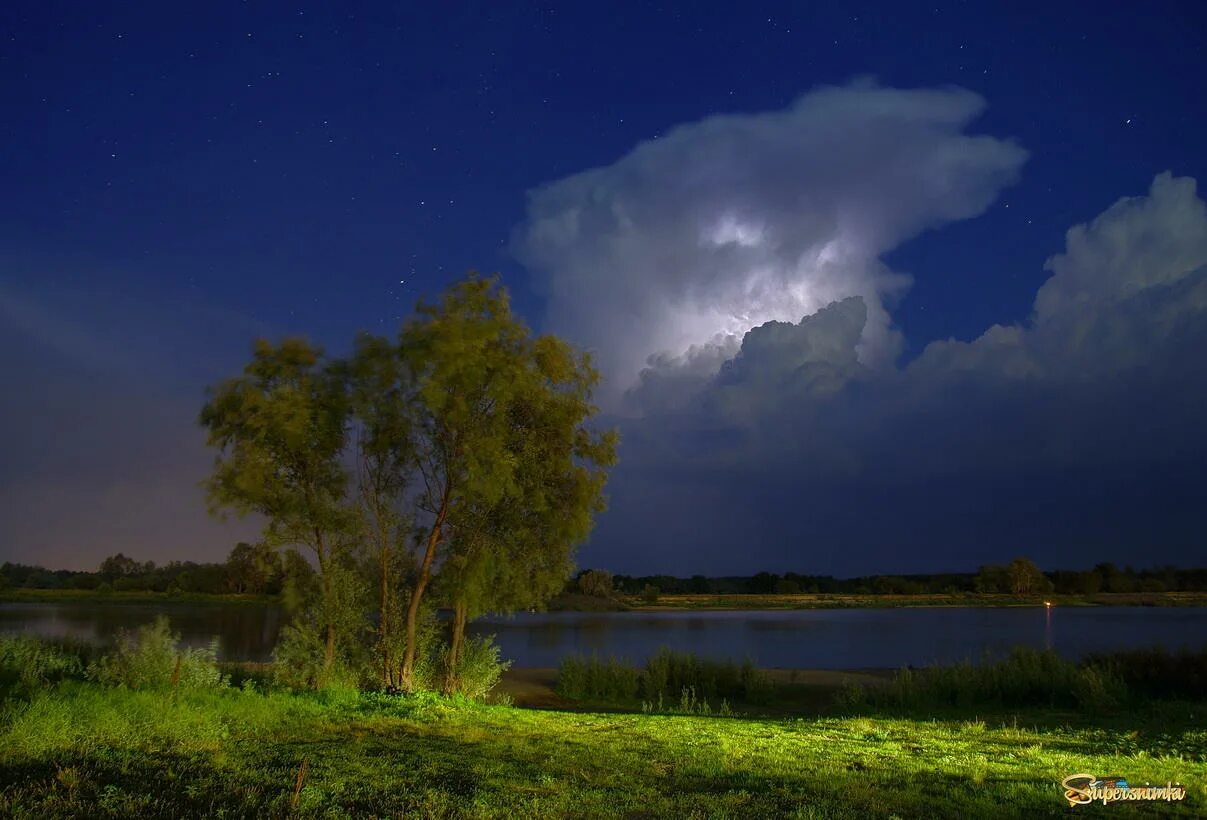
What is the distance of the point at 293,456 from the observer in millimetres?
19641

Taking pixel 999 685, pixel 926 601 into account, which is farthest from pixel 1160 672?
pixel 926 601

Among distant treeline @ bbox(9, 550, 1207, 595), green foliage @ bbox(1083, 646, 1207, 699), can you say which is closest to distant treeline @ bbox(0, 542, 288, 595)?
distant treeline @ bbox(9, 550, 1207, 595)

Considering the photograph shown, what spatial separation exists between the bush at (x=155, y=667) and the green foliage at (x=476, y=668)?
6.34 metres

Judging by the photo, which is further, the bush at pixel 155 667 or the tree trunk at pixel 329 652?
the tree trunk at pixel 329 652

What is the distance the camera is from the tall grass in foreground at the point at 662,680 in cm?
2958

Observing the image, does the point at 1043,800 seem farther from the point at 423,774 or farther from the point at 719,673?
the point at 719,673

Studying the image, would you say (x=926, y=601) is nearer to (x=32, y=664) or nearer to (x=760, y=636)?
(x=760, y=636)

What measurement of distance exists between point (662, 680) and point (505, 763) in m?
21.0

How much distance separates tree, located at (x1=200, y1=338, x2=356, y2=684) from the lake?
16.7m

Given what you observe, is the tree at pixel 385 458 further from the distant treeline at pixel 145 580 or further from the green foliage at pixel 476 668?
the distant treeline at pixel 145 580

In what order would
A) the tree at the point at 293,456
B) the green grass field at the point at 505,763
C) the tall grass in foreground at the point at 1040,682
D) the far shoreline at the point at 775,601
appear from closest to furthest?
the green grass field at the point at 505,763 < the tree at the point at 293,456 < the tall grass in foreground at the point at 1040,682 < the far shoreline at the point at 775,601

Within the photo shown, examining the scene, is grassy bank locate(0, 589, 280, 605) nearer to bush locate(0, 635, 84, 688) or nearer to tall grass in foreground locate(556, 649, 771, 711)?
tall grass in foreground locate(556, 649, 771, 711)

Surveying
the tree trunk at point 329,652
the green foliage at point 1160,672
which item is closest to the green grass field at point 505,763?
the tree trunk at point 329,652

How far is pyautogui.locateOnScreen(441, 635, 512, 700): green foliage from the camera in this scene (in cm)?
2195
